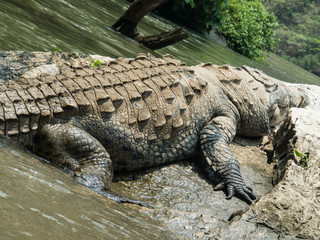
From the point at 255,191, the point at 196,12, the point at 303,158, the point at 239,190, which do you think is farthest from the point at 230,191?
the point at 196,12

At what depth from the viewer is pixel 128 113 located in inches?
168

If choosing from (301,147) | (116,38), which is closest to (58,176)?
(301,147)

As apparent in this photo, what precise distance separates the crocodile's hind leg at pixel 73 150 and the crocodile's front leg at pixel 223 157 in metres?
1.36

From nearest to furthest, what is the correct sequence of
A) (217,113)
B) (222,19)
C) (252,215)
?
1. (252,215)
2. (217,113)
3. (222,19)

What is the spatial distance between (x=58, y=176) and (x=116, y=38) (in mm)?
7485

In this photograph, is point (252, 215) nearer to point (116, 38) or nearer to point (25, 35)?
point (25, 35)

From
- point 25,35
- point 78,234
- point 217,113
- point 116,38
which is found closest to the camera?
point 78,234

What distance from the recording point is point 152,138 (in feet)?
14.5

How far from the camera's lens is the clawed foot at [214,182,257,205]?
438cm

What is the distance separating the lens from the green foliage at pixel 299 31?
3872 centimetres

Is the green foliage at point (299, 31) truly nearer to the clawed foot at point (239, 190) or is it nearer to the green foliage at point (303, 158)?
the green foliage at point (303, 158)

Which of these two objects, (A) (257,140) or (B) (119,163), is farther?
(A) (257,140)

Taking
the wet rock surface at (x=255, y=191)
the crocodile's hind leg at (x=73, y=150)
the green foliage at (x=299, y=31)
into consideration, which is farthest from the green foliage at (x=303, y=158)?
the green foliage at (x=299, y=31)

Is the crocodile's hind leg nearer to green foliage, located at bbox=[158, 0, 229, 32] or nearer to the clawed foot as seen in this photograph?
the clawed foot
